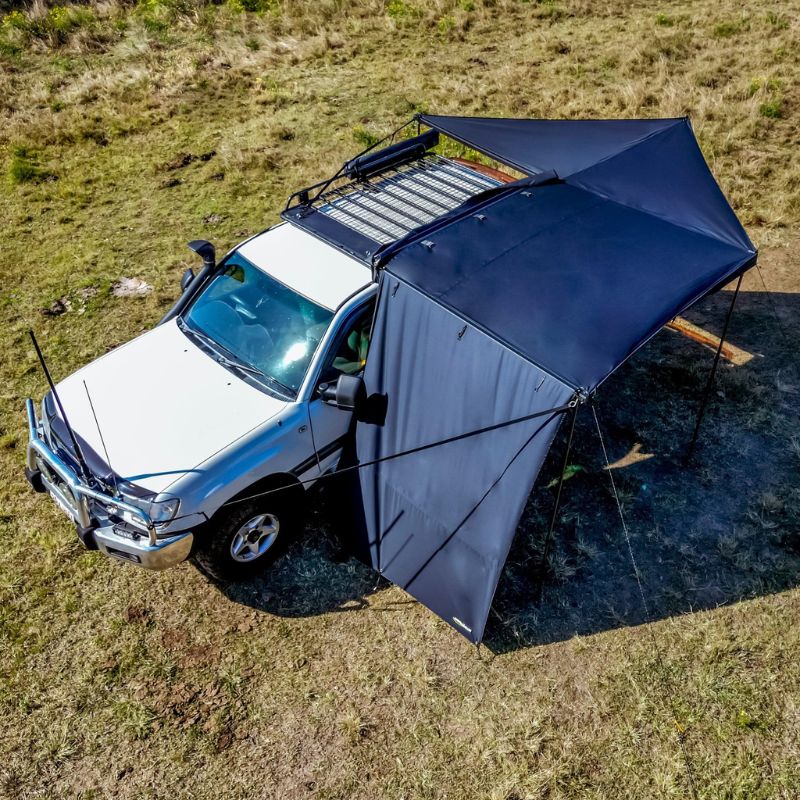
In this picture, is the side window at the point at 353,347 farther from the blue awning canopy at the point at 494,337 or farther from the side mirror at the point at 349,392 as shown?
the side mirror at the point at 349,392

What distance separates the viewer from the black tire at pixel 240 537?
18.3 ft

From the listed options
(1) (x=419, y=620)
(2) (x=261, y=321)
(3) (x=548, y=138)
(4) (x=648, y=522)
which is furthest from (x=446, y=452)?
(3) (x=548, y=138)

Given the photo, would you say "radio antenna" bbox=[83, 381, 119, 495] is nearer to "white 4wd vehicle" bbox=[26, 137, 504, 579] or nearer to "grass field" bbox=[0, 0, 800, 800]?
"white 4wd vehicle" bbox=[26, 137, 504, 579]

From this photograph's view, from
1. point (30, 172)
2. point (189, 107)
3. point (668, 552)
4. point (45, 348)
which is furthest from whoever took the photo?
point (189, 107)

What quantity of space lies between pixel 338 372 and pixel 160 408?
1.46m

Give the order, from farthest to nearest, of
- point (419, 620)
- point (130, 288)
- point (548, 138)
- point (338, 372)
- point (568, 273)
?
point (130, 288)
point (548, 138)
point (338, 372)
point (419, 620)
point (568, 273)

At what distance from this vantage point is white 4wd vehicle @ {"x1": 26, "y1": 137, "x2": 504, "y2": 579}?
17.6 feet

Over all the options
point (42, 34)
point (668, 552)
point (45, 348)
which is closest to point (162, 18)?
point (42, 34)

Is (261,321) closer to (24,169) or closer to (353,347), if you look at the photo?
(353,347)

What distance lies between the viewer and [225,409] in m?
5.73

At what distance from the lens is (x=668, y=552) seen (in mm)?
6398

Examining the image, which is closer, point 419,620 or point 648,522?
point 419,620

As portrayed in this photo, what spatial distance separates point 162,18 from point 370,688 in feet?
56.3

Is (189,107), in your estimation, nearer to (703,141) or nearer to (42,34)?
(42,34)
